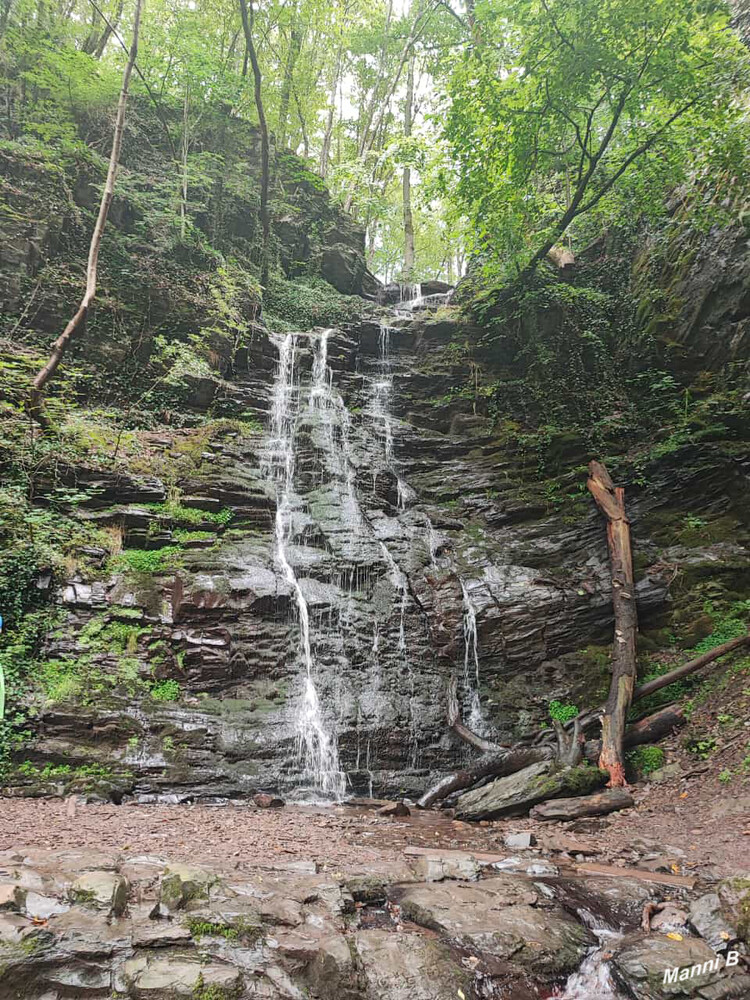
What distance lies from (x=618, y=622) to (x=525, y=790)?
3497mm

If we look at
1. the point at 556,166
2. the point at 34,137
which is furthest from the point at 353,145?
the point at 34,137

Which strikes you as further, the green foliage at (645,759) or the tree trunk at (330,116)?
the tree trunk at (330,116)

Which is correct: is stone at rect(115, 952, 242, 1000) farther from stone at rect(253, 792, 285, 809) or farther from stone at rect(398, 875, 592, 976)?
stone at rect(253, 792, 285, 809)

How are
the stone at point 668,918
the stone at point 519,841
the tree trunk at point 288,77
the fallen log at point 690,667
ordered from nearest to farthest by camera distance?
the stone at point 668,918
the stone at point 519,841
the fallen log at point 690,667
the tree trunk at point 288,77

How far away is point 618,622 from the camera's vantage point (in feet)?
30.2

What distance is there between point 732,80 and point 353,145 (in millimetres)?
18723

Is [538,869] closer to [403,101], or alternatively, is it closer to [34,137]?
[34,137]

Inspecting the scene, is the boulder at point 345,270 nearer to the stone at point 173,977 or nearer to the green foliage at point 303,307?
the green foliage at point 303,307

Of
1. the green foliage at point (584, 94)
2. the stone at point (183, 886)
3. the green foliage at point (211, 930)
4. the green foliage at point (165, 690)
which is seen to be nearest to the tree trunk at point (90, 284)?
the green foliage at point (165, 690)

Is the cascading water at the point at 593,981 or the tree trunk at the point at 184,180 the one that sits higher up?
the tree trunk at the point at 184,180

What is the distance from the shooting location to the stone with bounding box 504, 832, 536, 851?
18.8ft

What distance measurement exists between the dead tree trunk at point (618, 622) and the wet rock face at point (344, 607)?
20.8 inches

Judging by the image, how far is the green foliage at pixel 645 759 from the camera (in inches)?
291

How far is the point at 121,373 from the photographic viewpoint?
12.3 m
